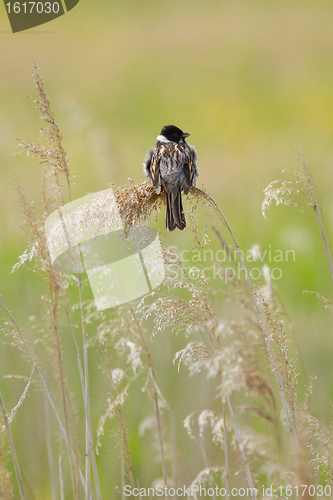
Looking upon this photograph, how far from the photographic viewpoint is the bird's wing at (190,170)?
2.78m

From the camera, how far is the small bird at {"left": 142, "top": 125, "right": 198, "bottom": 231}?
2.68 meters

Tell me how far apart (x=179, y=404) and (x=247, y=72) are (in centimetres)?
1261

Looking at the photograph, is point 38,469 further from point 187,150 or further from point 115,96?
point 115,96

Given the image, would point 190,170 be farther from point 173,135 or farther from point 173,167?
point 173,135

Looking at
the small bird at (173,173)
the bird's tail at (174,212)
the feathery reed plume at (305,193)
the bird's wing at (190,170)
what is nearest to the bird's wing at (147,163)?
the small bird at (173,173)

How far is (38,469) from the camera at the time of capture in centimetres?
306

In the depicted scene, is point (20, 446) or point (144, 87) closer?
point (20, 446)

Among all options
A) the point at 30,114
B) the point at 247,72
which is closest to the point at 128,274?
the point at 30,114

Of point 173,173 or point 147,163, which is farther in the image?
point 147,163

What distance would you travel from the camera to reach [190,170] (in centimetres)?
296

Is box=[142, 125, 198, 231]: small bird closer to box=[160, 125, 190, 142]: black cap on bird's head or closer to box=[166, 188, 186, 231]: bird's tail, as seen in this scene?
box=[166, 188, 186, 231]: bird's tail

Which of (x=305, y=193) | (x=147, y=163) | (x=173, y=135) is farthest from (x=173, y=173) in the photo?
(x=173, y=135)

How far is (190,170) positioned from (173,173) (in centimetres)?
→ 16

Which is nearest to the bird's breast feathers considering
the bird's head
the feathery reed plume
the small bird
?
the small bird
